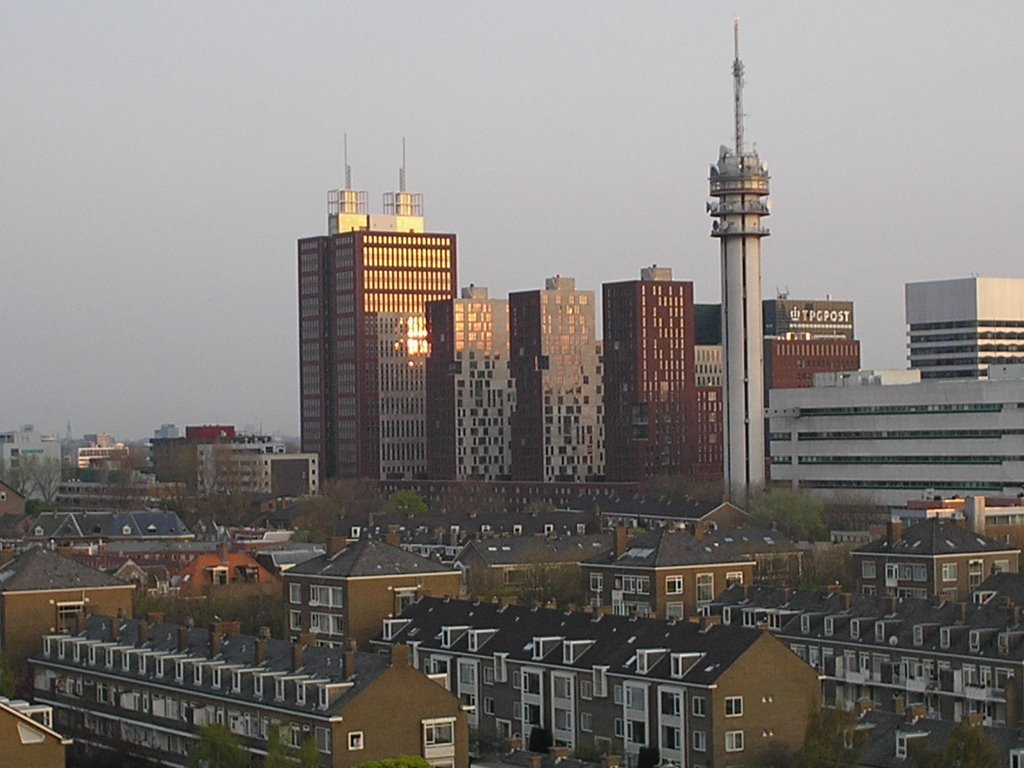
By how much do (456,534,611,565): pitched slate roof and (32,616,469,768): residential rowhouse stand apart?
110 ft

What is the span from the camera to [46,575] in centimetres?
7869

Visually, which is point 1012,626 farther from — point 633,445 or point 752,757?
point 633,445

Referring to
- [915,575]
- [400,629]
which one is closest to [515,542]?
[915,575]

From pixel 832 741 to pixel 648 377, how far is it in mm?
140578

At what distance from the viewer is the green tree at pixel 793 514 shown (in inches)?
5202

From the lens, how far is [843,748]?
182 ft

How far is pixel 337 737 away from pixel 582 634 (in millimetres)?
13272

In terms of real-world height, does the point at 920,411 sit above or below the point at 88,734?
above

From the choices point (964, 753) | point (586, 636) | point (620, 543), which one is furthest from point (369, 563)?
point (964, 753)

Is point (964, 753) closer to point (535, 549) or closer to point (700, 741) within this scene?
point (700, 741)

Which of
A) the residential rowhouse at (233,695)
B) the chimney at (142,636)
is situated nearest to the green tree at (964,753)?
the residential rowhouse at (233,695)

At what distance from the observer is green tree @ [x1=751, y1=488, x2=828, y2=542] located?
132125 mm

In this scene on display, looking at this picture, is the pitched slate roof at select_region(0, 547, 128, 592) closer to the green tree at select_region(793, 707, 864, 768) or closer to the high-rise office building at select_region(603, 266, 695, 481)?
the green tree at select_region(793, 707, 864, 768)

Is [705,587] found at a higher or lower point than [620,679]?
higher
